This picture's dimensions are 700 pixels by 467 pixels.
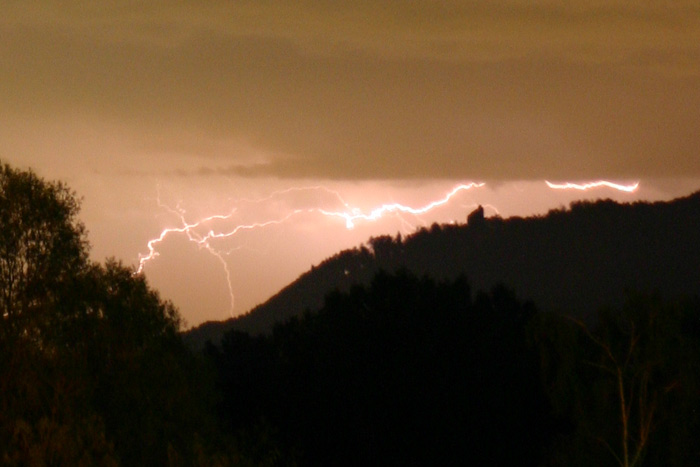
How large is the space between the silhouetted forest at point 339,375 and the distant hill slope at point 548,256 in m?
70.2

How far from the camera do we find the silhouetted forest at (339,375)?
23.8 meters

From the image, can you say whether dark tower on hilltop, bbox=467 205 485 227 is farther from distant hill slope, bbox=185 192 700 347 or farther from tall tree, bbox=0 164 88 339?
tall tree, bbox=0 164 88 339

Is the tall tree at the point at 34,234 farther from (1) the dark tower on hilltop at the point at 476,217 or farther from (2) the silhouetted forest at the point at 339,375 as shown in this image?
(1) the dark tower on hilltop at the point at 476,217

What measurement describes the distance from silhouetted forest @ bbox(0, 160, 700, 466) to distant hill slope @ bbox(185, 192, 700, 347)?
230 feet

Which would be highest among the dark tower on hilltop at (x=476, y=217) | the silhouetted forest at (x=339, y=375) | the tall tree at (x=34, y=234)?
the dark tower on hilltop at (x=476, y=217)

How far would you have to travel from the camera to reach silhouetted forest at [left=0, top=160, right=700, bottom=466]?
23844 mm

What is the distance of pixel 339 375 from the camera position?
4194 cm

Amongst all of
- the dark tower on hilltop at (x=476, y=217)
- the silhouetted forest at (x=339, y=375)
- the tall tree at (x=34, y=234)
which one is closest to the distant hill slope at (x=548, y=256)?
the dark tower on hilltop at (x=476, y=217)

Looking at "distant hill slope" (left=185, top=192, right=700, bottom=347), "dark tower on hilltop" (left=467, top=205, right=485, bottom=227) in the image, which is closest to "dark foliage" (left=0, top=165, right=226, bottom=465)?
"distant hill slope" (left=185, top=192, right=700, bottom=347)

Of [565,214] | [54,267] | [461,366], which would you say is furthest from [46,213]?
[565,214]

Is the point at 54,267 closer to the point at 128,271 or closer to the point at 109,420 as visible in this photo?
the point at 128,271

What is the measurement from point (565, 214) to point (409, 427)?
114m

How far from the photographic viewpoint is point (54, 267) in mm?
27906

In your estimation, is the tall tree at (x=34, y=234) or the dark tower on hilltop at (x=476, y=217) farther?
the dark tower on hilltop at (x=476, y=217)
